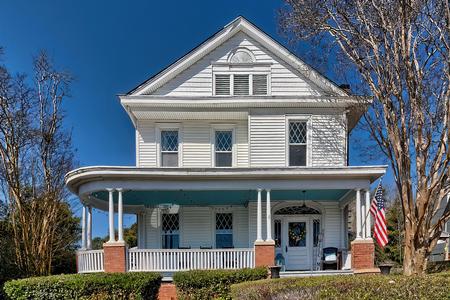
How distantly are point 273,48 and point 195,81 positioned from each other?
10.1 feet

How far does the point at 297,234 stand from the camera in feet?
47.9

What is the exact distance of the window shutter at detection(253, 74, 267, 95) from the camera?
14945mm

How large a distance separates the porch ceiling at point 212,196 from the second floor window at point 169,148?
137 cm

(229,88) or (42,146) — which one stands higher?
(229,88)

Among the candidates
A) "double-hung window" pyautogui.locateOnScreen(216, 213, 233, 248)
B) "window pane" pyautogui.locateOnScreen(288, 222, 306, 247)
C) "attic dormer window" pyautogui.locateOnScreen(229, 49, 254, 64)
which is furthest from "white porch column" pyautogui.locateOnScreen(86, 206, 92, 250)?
"attic dormer window" pyautogui.locateOnScreen(229, 49, 254, 64)

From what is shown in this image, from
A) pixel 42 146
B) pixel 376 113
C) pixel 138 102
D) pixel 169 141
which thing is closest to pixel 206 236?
pixel 169 141

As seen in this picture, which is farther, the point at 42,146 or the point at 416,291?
the point at 42,146

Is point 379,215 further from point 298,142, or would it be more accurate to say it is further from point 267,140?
point 267,140

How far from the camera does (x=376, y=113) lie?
12133 mm

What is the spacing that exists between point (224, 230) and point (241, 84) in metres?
5.32

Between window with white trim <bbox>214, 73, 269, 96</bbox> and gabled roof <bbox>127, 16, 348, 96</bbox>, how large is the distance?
1.01 m

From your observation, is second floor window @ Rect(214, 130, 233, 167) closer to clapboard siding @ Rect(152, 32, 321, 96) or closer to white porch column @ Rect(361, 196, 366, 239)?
clapboard siding @ Rect(152, 32, 321, 96)

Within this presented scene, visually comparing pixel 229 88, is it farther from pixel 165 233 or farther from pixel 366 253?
pixel 366 253

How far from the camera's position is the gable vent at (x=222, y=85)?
14.9 metres
